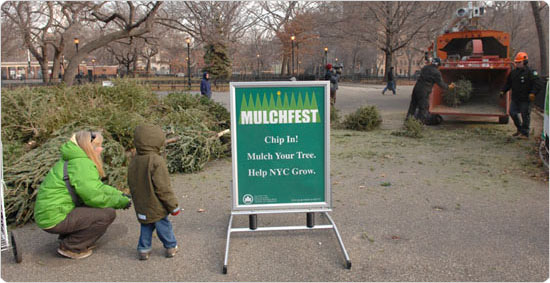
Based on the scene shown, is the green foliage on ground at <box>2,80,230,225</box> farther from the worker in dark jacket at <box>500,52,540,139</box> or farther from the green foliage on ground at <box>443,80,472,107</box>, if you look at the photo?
the green foliage on ground at <box>443,80,472,107</box>

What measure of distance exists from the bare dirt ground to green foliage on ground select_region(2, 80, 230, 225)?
1.43 ft

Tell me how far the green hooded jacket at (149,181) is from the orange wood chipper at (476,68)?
9876 mm

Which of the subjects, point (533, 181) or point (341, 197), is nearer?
point (341, 197)

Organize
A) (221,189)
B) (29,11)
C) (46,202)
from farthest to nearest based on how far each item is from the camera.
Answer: (29,11), (221,189), (46,202)

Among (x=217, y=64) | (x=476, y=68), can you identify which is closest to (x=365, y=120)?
(x=476, y=68)

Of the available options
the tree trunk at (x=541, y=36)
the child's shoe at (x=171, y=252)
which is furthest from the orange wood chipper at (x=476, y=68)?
the child's shoe at (x=171, y=252)

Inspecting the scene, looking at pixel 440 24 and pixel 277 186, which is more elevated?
pixel 440 24

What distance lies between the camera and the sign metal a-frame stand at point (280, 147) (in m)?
3.93

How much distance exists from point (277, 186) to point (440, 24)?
3884 centimetres

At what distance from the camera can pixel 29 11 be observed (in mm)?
30391

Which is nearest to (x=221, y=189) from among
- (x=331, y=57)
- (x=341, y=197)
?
(x=341, y=197)

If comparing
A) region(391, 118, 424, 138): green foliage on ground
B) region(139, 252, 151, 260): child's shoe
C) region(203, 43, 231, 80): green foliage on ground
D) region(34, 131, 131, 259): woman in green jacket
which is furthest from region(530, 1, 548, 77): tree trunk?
region(203, 43, 231, 80): green foliage on ground

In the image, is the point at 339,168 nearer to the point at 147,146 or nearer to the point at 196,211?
the point at 196,211

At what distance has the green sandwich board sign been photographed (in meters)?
3.93
